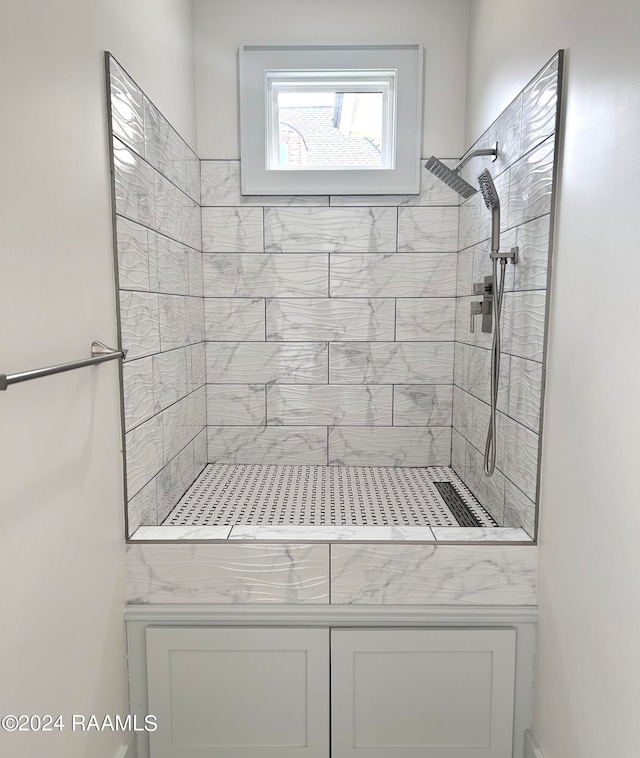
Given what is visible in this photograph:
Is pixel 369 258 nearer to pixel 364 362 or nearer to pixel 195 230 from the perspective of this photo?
pixel 364 362

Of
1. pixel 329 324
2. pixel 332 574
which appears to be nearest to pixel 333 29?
pixel 329 324

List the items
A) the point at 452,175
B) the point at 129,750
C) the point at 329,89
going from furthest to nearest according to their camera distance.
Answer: the point at 329,89 → the point at 452,175 → the point at 129,750

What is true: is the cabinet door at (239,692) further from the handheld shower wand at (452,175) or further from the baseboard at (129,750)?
the handheld shower wand at (452,175)

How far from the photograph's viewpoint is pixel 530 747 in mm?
1614

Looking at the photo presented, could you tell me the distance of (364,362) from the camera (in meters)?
2.57

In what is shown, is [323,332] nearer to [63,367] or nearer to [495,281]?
[495,281]

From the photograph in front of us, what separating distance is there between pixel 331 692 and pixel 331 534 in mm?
460

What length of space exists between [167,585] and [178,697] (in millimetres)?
340

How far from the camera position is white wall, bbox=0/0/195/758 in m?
1.01

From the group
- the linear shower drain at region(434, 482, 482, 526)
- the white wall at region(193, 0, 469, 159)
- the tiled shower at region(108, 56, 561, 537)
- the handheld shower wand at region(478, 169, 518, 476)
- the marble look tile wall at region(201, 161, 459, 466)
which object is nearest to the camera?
the handheld shower wand at region(478, 169, 518, 476)

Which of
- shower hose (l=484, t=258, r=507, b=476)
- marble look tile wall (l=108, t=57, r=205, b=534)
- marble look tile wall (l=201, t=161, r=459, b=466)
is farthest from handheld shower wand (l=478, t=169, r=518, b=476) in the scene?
marble look tile wall (l=108, t=57, r=205, b=534)

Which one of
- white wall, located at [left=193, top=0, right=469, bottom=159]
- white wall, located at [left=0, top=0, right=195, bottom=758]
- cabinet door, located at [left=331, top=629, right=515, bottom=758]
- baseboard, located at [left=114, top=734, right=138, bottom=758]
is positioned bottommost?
baseboard, located at [left=114, top=734, right=138, bottom=758]

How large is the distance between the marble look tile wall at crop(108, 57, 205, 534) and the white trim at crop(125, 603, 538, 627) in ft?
0.87

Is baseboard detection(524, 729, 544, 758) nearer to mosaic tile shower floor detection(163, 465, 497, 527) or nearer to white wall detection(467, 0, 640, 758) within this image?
white wall detection(467, 0, 640, 758)
